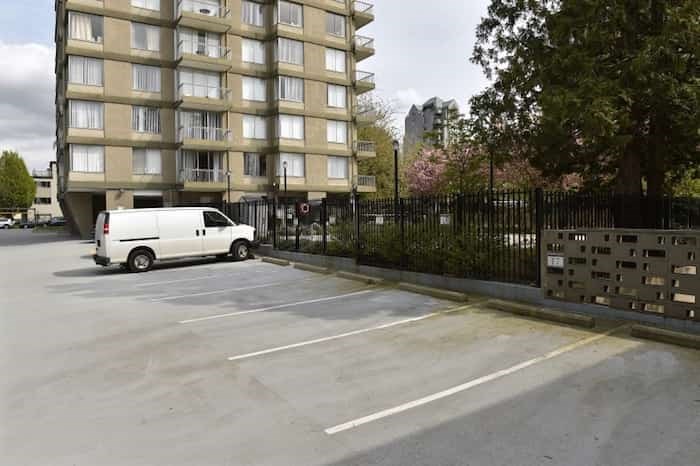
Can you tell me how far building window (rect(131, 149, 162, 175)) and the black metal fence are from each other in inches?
923

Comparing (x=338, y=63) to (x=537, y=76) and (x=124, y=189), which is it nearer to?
(x=124, y=189)

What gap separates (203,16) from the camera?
32.6m

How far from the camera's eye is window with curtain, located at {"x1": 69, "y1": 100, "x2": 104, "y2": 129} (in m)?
29.6

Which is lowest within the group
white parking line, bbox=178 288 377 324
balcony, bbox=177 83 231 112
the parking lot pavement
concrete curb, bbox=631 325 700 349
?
the parking lot pavement

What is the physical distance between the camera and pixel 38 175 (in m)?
102

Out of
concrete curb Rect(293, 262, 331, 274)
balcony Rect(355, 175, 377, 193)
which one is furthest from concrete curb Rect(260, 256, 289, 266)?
balcony Rect(355, 175, 377, 193)

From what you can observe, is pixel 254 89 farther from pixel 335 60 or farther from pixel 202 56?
pixel 335 60

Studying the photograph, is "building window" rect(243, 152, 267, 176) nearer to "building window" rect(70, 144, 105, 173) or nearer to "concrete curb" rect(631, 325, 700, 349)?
"building window" rect(70, 144, 105, 173)

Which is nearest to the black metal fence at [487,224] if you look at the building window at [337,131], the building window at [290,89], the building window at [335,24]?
the building window at [290,89]

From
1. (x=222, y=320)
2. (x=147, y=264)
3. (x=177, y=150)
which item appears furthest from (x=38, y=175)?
(x=222, y=320)

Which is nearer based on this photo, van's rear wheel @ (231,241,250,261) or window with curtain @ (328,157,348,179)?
van's rear wheel @ (231,241,250,261)

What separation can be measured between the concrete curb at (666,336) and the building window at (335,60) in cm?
3468

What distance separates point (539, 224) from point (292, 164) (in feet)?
95.1

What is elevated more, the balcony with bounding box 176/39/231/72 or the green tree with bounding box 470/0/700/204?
the balcony with bounding box 176/39/231/72
